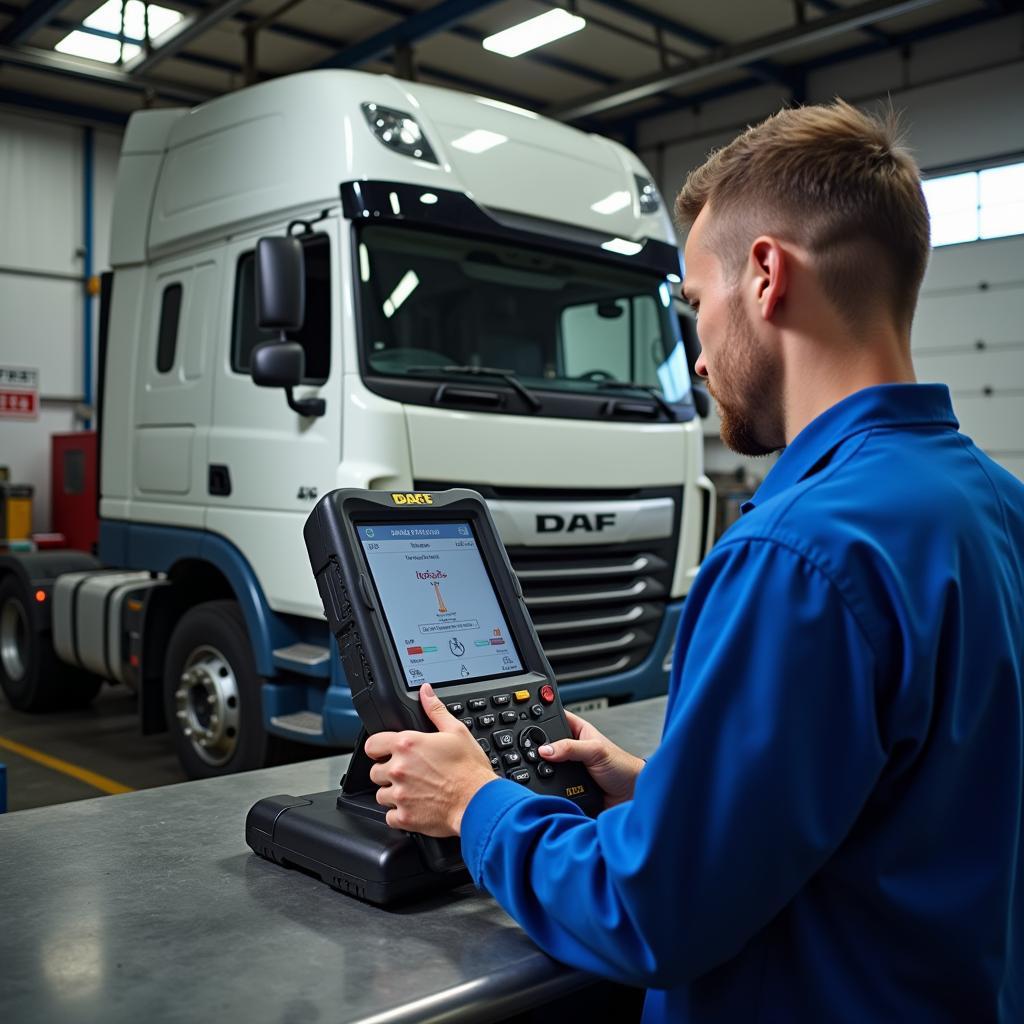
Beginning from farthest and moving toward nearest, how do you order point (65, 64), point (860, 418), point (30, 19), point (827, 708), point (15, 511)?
point (15, 511) < point (65, 64) < point (30, 19) < point (860, 418) < point (827, 708)

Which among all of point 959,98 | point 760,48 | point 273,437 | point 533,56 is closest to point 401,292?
point 273,437

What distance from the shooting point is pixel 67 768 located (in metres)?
5.69

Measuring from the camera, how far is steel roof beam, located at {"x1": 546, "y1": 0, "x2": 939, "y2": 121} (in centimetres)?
942

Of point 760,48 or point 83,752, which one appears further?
point 760,48

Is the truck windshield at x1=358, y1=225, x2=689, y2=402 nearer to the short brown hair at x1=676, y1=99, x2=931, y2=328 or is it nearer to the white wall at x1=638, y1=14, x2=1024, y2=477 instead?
the short brown hair at x1=676, y1=99, x2=931, y2=328

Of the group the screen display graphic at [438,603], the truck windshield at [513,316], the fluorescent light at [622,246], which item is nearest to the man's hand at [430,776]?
the screen display graphic at [438,603]

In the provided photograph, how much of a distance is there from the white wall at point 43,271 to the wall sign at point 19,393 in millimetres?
157

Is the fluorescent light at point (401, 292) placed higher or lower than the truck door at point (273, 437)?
higher

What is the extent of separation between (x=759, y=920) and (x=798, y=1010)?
0.11m

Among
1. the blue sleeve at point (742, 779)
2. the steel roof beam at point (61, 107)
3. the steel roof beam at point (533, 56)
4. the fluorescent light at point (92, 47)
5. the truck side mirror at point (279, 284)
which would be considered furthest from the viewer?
the steel roof beam at point (61, 107)

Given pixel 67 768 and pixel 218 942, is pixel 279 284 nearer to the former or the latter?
pixel 67 768

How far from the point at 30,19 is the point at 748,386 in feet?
38.0

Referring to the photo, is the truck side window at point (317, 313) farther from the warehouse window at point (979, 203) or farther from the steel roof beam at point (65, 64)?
the warehouse window at point (979, 203)

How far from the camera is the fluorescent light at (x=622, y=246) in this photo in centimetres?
501
